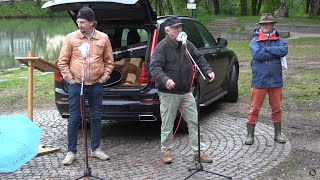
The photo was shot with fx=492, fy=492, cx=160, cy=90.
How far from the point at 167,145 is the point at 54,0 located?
2241 millimetres

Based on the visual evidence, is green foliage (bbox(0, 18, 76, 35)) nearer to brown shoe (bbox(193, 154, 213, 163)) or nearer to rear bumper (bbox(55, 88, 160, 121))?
rear bumper (bbox(55, 88, 160, 121))

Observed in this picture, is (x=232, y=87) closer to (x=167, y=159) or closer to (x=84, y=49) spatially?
(x=167, y=159)

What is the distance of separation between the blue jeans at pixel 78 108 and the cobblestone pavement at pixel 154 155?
289 millimetres

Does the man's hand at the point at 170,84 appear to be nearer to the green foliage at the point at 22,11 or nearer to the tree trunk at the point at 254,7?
the tree trunk at the point at 254,7

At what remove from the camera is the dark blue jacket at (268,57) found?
241 inches

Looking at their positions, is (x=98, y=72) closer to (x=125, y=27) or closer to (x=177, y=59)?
(x=177, y=59)

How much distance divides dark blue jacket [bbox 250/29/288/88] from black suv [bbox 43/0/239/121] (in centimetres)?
81

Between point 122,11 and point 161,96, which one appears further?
point 122,11

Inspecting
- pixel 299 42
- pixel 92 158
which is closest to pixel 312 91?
pixel 92 158

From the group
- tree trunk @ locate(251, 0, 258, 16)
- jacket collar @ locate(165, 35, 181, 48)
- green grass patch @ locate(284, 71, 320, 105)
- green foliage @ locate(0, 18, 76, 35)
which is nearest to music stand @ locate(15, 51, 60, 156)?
jacket collar @ locate(165, 35, 181, 48)

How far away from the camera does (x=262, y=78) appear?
6.23 m

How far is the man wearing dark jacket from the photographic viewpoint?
538 cm

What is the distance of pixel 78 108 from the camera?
570 centimetres

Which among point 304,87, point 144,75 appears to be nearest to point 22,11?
point 304,87
